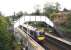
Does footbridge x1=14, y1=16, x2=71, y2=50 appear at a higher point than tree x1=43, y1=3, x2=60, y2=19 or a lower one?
lower

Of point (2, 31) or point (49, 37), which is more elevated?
point (2, 31)

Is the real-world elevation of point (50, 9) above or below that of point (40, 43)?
above

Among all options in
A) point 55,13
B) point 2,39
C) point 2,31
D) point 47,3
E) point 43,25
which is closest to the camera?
point 2,39

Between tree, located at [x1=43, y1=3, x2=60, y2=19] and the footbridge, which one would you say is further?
tree, located at [x1=43, y1=3, x2=60, y2=19]

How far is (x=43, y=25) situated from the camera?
15984 mm

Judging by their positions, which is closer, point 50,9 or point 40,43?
point 40,43

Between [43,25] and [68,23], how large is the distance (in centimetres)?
163

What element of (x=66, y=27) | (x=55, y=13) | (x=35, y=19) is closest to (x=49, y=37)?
(x=35, y=19)

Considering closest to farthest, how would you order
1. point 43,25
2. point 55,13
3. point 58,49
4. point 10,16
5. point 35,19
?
point 58,49, point 35,19, point 10,16, point 43,25, point 55,13

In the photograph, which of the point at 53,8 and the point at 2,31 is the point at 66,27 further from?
the point at 2,31

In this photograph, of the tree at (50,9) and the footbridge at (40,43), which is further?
the tree at (50,9)

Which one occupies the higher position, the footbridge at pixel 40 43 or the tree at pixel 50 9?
the tree at pixel 50 9

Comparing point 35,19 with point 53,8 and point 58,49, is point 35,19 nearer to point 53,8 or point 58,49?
point 58,49

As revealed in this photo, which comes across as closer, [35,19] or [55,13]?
[35,19]
